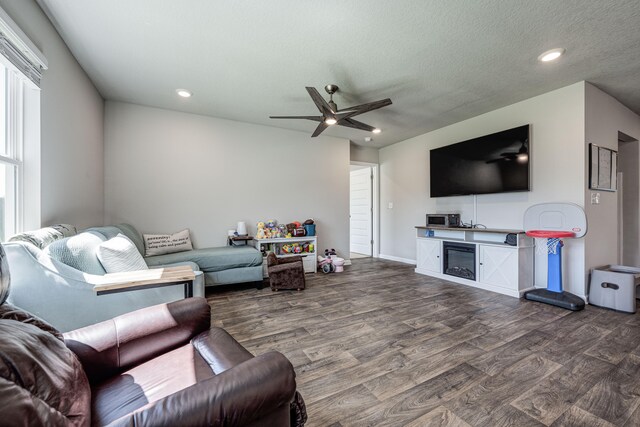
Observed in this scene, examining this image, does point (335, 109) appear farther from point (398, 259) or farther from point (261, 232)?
point (398, 259)

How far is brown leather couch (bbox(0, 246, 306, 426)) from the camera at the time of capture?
659 mm

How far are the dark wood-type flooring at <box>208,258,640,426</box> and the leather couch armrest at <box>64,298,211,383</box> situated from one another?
801 millimetres

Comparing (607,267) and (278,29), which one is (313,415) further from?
(607,267)

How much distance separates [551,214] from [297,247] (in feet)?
11.6

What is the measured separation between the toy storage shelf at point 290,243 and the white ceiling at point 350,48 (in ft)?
6.76

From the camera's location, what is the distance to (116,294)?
1.88 m

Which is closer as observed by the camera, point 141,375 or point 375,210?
point 141,375

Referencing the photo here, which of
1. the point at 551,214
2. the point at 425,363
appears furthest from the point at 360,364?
the point at 551,214

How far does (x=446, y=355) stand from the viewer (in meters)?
1.98

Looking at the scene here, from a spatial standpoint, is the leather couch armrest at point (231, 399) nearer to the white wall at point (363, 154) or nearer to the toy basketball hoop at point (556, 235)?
the toy basketball hoop at point (556, 235)

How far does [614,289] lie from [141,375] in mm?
4318

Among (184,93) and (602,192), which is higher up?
(184,93)

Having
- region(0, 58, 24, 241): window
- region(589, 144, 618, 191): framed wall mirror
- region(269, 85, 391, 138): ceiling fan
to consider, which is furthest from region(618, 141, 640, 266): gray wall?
region(0, 58, 24, 241): window

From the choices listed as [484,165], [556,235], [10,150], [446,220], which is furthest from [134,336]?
[484,165]
